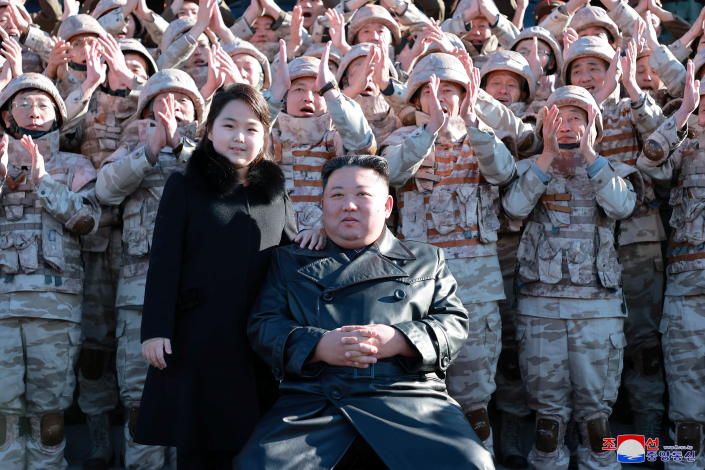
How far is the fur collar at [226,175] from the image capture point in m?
4.09

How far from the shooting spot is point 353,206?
4.01m

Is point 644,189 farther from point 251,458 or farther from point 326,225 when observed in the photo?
point 251,458

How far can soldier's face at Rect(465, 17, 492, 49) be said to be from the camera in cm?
873

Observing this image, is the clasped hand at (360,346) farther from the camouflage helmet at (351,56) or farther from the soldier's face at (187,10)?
the soldier's face at (187,10)

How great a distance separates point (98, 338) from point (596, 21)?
16.7ft

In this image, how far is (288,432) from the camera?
3.64m

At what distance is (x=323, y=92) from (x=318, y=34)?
139 inches

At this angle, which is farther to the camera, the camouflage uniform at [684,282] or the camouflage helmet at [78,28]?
the camouflage helmet at [78,28]

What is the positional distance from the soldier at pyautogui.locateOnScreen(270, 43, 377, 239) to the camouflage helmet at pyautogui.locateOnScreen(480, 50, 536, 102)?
155 cm

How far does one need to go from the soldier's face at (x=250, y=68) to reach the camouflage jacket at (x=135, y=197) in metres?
1.56

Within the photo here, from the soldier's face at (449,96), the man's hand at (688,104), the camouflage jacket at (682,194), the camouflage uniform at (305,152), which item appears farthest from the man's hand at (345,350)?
the man's hand at (688,104)

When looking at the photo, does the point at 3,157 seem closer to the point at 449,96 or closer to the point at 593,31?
the point at 449,96

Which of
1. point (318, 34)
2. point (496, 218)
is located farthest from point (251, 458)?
point (318, 34)

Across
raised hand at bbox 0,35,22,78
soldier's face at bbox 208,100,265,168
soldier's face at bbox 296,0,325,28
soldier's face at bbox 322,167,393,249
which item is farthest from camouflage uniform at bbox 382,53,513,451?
soldier's face at bbox 296,0,325,28
